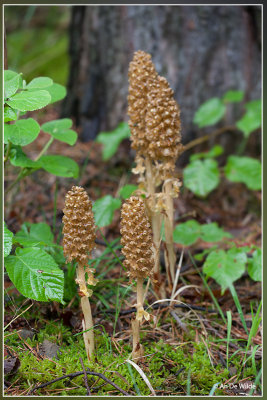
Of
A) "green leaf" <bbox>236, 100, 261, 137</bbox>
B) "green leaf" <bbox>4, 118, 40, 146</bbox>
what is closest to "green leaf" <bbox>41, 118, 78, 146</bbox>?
"green leaf" <bbox>4, 118, 40, 146</bbox>

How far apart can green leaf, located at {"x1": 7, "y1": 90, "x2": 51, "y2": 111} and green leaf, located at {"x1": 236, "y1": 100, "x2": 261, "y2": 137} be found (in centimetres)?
209

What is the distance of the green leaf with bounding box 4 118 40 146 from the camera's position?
213 cm

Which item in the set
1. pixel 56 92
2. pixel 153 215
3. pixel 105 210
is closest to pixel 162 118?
pixel 153 215

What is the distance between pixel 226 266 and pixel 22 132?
143 cm

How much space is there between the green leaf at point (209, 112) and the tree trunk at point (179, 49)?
0.33m

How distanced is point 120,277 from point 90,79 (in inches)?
96.7

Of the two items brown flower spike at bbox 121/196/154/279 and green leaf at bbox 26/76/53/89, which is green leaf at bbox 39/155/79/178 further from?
brown flower spike at bbox 121/196/154/279

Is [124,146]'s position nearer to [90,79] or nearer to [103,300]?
[90,79]

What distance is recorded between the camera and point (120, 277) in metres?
2.71

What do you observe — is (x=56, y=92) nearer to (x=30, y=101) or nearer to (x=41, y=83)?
(x=41, y=83)

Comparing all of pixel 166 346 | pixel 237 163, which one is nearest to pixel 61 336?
pixel 166 346

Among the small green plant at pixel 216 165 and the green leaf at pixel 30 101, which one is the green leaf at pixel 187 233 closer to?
the small green plant at pixel 216 165

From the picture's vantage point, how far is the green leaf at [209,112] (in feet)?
12.0

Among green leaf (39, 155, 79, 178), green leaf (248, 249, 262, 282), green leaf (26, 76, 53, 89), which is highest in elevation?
green leaf (26, 76, 53, 89)
